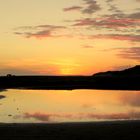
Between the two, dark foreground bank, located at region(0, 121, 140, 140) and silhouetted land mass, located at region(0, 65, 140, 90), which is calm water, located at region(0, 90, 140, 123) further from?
silhouetted land mass, located at region(0, 65, 140, 90)

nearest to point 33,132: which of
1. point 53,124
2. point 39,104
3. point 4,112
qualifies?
point 53,124

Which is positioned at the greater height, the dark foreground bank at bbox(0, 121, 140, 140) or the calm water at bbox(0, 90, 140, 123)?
the calm water at bbox(0, 90, 140, 123)

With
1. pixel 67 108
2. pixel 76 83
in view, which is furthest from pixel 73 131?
pixel 76 83

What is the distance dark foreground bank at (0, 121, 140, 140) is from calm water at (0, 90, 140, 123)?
2.42m

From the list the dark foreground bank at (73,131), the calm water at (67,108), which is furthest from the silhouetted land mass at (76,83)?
the dark foreground bank at (73,131)

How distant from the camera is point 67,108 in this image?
2894 cm

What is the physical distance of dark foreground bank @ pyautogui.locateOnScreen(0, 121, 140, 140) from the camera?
18748 millimetres

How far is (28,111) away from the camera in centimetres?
2697

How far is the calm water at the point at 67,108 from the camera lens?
82.7ft

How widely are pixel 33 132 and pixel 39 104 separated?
35.5 ft

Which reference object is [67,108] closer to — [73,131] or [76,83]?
[73,131]

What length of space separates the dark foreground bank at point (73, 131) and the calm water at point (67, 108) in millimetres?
2417

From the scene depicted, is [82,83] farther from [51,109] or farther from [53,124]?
[53,124]

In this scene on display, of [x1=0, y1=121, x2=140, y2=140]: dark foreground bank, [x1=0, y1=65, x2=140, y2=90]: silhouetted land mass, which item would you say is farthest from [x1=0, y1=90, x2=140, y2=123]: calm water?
[x1=0, y1=65, x2=140, y2=90]: silhouetted land mass
